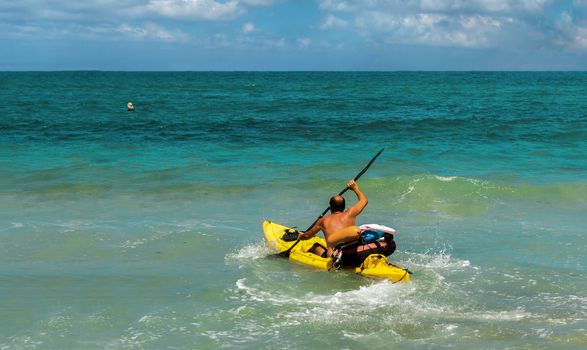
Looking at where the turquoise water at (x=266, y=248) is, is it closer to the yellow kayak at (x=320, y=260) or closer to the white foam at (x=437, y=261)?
the white foam at (x=437, y=261)

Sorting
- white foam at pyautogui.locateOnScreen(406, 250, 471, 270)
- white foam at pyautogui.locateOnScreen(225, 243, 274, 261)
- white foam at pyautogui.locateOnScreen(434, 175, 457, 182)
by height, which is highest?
white foam at pyautogui.locateOnScreen(434, 175, 457, 182)

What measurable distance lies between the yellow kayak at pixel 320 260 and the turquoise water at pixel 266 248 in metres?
0.16

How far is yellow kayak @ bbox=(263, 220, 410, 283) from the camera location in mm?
10086

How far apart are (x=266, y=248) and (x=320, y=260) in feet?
4.59

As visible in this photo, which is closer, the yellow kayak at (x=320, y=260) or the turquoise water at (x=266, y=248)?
the turquoise water at (x=266, y=248)

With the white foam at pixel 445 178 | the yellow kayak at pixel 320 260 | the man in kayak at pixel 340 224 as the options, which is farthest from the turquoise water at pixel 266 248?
the man in kayak at pixel 340 224

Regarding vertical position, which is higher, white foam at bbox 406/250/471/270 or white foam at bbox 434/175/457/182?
white foam at bbox 434/175/457/182

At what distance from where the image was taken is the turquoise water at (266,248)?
8422 millimetres

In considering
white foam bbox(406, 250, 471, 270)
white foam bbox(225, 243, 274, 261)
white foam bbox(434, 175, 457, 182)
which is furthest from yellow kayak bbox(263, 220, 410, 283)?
white foam bbox(434, 175, 457, 182)

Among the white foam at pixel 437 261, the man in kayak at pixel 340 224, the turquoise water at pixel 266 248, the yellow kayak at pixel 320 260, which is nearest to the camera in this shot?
the turquoise water at pixel 266 248

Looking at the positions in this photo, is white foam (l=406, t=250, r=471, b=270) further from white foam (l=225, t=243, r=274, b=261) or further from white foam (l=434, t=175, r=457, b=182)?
white foam (l=434, t=175, r=457, b=182)

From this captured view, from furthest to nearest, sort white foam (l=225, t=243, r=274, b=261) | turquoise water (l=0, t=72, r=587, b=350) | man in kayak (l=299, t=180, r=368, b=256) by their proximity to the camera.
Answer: white foam (l=225, t=243, r=274, b=261), man in kayak (l=299, t=180, r=368, b=256), turquoise water (l=0, t=72, r=587, b=350)

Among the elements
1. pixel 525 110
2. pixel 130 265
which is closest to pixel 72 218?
pixel 130 265

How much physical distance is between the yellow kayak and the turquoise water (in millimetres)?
159
